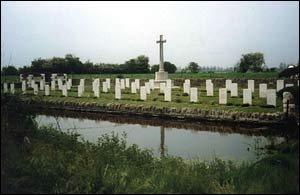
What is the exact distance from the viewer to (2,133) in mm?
5105

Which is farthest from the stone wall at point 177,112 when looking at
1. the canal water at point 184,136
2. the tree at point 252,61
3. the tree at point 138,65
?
the tree at point 138,65

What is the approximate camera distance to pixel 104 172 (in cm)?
514

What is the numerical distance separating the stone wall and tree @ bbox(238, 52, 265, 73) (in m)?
32.0

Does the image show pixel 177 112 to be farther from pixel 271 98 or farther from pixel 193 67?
pixel 193 67

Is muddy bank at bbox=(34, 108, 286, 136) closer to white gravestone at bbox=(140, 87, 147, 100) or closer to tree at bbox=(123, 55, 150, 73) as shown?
white gravestone at bbox=(140, 87, 147, 100)

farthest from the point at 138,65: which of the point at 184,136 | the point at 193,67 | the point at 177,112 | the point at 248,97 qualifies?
the point at 184,136

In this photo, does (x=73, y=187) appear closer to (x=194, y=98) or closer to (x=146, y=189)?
(x=146, y=189)

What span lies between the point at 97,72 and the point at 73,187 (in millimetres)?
45621

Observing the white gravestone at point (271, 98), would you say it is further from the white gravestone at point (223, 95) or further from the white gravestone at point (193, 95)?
the white gravestone at point (193, 95)

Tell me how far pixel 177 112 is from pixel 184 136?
3785 mm

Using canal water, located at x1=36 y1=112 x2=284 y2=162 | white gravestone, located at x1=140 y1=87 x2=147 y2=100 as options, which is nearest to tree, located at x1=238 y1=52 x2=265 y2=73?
white gravestone, located at x1=140 y1=87 x2=147 y2=100

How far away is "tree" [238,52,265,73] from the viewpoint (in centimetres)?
4684

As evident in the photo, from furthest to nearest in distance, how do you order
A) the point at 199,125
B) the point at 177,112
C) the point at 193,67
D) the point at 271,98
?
the point at 193,67, the point at 177,112, the point at 271,98, the point at 199,125

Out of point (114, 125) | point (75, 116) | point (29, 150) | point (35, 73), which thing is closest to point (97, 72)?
point (35, 73)
